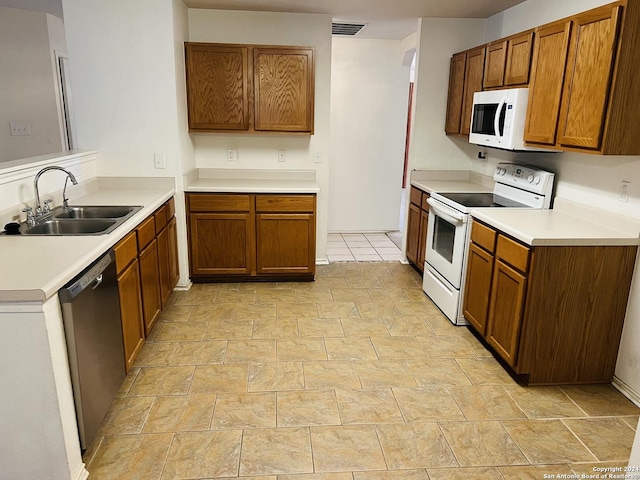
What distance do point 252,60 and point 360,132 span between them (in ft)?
A: 7.08

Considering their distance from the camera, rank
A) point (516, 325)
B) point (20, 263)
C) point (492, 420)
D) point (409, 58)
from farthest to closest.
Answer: point (409, 58) < point (516, 325) < point (492, 420) < point (20, 263)

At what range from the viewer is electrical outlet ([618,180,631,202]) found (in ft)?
8.29

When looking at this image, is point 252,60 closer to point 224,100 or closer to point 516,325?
point 224,100

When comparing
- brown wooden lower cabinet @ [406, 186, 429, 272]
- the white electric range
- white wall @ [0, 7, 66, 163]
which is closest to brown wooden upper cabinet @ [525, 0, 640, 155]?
the white electric range

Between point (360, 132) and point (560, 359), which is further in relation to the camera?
point (360, 132)

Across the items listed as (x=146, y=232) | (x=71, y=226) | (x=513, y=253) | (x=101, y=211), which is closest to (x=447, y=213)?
(x=513, y=253)

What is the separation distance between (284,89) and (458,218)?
1.89 metres

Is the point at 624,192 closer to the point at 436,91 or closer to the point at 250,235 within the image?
the point at 436,91

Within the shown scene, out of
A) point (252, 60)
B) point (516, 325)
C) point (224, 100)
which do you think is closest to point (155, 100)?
point (224, 100)

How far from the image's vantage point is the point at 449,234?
3.48 metres

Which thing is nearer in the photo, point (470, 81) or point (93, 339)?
point (93, 339)

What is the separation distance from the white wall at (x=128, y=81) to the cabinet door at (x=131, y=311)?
136 centimetres

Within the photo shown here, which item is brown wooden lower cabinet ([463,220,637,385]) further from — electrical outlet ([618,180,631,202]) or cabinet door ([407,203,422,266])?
cabinet door ([407,203,422,266])

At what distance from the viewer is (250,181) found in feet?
14.0
